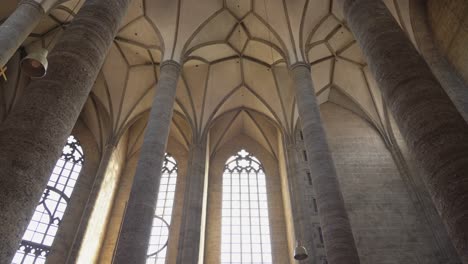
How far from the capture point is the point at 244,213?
1672 cm

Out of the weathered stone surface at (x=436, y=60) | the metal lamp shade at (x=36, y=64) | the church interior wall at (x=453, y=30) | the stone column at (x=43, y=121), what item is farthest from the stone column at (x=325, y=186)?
the metal lamp shade at (x=36, y=64)

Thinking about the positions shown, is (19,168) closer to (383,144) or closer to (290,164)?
(290,164)

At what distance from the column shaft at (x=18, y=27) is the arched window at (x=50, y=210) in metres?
5.49

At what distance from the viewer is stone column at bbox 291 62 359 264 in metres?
7.35

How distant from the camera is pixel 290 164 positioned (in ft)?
49.9

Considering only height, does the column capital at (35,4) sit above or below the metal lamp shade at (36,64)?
above

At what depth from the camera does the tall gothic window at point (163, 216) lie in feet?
50.5

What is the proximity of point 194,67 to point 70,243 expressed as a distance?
29.8 feet

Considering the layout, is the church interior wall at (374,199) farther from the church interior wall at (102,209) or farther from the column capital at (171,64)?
the church interior wall at (102,209)

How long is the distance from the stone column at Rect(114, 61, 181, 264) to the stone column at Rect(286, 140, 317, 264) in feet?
18.3

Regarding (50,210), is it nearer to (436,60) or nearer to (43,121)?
(43,121)

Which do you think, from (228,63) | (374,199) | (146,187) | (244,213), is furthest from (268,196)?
(146,187)

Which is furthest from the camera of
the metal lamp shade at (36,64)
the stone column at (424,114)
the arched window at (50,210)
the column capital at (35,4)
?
the arched window at (50,210)

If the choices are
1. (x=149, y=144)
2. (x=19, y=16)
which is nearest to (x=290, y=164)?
(x=149, y=144)
